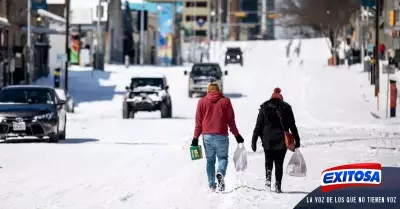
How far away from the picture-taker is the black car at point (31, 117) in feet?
89.8

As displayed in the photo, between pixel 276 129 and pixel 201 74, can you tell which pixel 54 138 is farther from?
pixel 201 74

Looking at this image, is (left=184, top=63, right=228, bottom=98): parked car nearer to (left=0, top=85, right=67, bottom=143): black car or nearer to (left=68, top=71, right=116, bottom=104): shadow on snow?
(left=68, top=71, right=116, bottom=104): shadow on snow

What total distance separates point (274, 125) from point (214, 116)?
85cm

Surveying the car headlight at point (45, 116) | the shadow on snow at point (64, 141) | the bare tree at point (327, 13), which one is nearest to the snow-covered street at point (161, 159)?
the shadow on snow at point (64, 141)

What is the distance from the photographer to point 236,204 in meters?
14.3

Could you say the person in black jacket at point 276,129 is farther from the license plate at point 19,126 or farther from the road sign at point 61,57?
the road sign at point 61,57

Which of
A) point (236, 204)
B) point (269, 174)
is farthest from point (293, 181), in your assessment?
point (236, 204)

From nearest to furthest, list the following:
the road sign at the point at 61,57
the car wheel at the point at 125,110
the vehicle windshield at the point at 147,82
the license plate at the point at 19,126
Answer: the license plate at the point at 19,126, the car wheel at the point at 125,110, the vehicle windshield at the point at 147,82, the road sign at the point at 61,57

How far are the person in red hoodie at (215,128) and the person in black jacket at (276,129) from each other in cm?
40

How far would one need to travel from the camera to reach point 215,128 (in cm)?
1576

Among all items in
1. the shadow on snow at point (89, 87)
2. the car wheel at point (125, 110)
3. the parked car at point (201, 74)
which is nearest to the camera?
the car wheel at point (125, 110)

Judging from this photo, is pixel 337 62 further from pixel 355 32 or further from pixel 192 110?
pixel 192 110

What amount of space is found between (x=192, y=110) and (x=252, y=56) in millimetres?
83211

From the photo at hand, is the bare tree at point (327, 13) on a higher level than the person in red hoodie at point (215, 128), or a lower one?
higher
